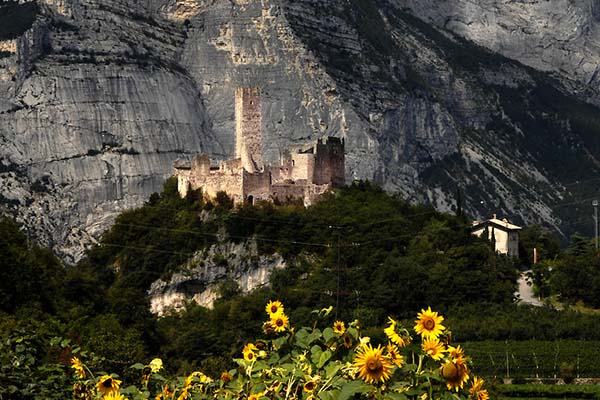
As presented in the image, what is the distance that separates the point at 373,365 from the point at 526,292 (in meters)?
77.0

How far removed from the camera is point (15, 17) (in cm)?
12738

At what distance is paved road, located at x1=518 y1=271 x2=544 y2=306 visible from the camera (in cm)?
8412

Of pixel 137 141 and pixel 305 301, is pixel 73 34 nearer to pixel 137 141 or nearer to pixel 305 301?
pixel 137 141

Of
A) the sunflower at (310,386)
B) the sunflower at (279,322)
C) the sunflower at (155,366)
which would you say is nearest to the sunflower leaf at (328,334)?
the sunflower at (279,322)

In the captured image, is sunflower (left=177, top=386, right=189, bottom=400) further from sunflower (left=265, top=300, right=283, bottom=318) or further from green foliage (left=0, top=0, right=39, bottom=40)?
green foliage (left=0, top=0, right=39, bottom=40)

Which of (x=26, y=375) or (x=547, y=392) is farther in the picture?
(x=547, y=392)

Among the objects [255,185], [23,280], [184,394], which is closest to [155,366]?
[184,394]

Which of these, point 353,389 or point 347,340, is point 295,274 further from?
point 353,389

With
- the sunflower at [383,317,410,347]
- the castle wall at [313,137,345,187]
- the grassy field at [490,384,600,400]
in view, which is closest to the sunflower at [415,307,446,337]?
the sunflower at [383,317,410,347]

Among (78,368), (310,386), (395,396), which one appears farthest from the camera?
(78,368)

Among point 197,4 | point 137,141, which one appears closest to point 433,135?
point 197,4

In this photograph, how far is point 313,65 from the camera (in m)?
139

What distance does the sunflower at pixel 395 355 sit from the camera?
11914 mm

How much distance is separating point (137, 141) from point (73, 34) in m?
9.91
